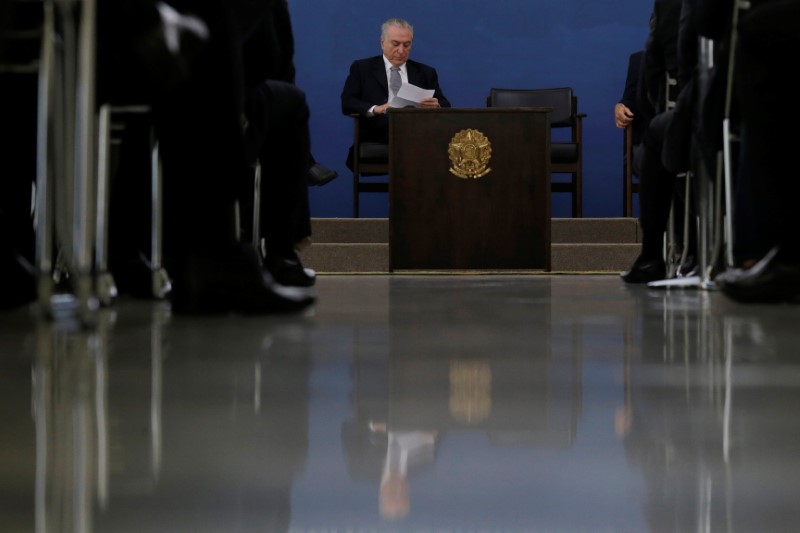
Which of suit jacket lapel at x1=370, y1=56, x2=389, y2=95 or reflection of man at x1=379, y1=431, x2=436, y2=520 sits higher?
suit jacket lapel at x1=370, y1=56, x2=389, y2=95

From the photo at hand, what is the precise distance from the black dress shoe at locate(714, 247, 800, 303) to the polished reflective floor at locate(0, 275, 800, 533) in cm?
63

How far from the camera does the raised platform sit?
16.8 ft

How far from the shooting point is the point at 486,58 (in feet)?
22.7

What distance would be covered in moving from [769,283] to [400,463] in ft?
4.63

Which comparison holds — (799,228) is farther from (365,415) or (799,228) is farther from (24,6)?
(365,415)

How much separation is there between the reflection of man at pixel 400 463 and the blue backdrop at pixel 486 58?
637 cm

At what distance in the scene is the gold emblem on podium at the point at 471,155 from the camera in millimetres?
4664

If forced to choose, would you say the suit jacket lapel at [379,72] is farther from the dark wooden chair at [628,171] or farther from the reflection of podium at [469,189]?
the dark wooden chair at [628,171]

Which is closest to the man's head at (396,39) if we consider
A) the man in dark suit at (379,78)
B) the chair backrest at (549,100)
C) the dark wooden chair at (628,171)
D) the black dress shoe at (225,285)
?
the man in dark suit at (379,78)

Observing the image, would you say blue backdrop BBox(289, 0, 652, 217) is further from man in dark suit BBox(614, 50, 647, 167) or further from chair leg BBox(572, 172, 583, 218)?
man in dark suit BBox(614, 50, 647, 167)

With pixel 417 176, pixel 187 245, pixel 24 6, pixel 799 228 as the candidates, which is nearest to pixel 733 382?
pixel 187 245

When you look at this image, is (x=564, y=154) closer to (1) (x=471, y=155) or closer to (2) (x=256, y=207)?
(1) (x=471, y=155)

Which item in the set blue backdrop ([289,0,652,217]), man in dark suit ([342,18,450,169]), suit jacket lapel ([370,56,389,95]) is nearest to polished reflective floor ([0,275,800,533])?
man in dark suit ([342,18,450,169])

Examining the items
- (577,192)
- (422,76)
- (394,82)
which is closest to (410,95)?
(394,82)
